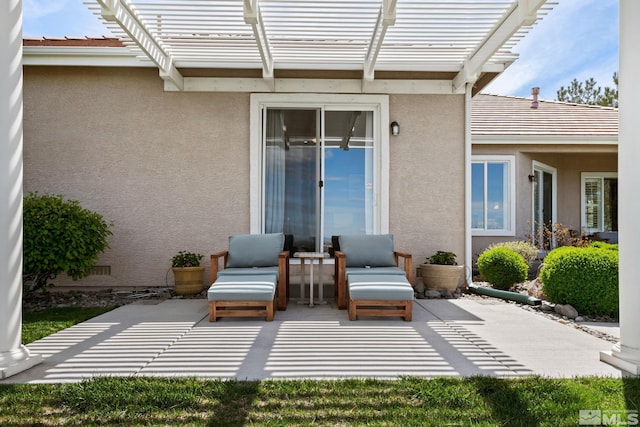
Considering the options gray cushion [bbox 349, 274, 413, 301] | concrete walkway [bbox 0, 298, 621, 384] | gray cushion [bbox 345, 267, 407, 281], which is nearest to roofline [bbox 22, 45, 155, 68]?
concrete walkway [bbox 0, 298, 621, 384]

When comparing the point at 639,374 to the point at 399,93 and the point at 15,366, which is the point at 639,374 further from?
the point at 399,93

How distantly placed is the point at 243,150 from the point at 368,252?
8.15ft

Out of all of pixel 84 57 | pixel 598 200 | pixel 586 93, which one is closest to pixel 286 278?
pixel 84 57

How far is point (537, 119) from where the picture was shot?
437 inches

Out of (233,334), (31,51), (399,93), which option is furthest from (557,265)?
(31,51)

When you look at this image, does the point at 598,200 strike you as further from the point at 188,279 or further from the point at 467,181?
the point at 188,279

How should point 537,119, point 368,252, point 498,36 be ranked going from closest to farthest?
point 498,36 → point 368,252 → point 537,119

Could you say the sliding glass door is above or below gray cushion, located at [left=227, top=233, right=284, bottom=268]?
above

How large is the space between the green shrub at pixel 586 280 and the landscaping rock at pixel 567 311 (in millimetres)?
90

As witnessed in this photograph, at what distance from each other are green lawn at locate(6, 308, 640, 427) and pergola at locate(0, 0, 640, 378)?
67 cm

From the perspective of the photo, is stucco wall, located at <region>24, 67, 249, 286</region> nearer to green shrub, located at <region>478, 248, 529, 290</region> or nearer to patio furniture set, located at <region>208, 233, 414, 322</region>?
patio furniture set, located at <region>208, 233, 414, 322</region>

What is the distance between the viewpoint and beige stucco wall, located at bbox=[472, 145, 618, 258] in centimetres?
1005

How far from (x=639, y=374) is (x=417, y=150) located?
176 inches

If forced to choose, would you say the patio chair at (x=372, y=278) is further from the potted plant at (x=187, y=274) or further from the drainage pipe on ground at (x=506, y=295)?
the potted plant at (x=187, y=274)
